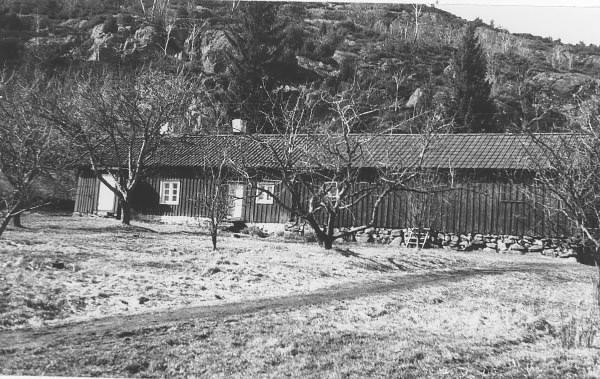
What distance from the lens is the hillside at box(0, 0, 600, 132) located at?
150ft

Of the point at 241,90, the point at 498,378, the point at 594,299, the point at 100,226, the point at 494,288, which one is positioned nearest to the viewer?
the point at 498,378

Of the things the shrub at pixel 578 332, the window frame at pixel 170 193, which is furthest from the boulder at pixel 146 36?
the shrub at pixel 578 332

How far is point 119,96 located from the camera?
2914 centimetres

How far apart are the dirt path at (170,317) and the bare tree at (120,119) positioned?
1416 cm

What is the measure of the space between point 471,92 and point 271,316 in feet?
118

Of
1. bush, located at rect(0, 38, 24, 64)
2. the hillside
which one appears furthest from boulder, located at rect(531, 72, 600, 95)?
bush, located at rect(0, 38, 24, 64)

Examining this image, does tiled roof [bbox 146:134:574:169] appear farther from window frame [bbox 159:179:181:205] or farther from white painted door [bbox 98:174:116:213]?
white painted door [bbox 98:174:116:213]

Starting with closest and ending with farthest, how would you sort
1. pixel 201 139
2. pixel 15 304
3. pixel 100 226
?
pixel 15 304 → pixel 100 226 → pixel 201 139

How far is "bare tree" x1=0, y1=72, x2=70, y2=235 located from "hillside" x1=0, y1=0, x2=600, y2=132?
60.3 ft

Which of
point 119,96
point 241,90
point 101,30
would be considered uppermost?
point 101,30

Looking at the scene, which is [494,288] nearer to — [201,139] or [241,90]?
[201,139]

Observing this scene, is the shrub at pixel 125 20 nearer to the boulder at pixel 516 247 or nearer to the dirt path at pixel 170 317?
the boulder at pixel 516 247

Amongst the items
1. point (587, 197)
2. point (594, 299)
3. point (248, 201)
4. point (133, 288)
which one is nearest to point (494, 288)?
point (594, 299)

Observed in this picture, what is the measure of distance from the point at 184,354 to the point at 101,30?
7022 centimetres
